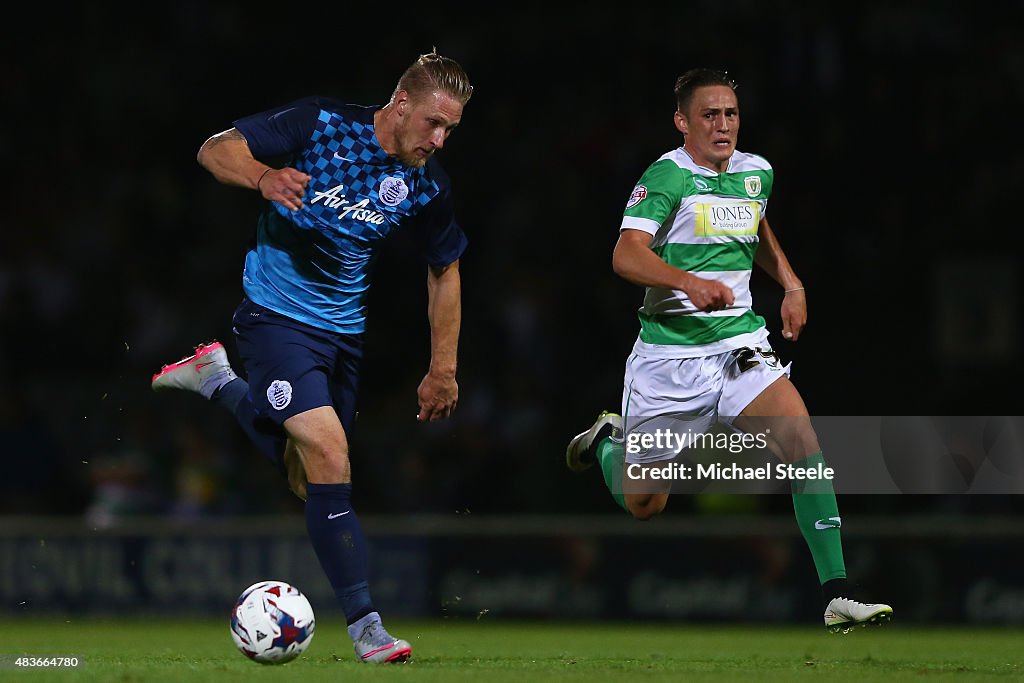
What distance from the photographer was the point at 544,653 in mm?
8008

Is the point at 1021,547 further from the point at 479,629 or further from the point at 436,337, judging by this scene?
the point at 436,337

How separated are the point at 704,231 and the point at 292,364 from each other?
199 cm

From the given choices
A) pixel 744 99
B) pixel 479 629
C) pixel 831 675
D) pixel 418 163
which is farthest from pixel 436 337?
pixel 744 99

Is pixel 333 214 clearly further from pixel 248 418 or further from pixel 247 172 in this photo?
pixel 248 418

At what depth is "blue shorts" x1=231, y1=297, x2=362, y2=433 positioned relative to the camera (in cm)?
695

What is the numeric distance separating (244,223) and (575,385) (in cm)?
372

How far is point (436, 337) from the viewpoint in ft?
24.5

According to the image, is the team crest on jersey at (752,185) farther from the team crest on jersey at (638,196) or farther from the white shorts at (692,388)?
the white shorts at (692,388)

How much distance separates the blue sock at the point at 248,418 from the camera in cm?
761

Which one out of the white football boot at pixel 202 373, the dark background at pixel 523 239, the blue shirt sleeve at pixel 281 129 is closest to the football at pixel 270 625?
the blue shirt sleeve at pixel 281 129


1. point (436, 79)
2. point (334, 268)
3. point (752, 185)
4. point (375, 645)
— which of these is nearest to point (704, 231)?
point (752, 185)

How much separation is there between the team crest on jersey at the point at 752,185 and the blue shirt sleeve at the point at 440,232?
4.43 feet

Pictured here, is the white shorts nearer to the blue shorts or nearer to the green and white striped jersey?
the green and white striped jersey

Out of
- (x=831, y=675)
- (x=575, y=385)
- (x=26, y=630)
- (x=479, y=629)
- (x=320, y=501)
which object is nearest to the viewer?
(x=831, y=675)
